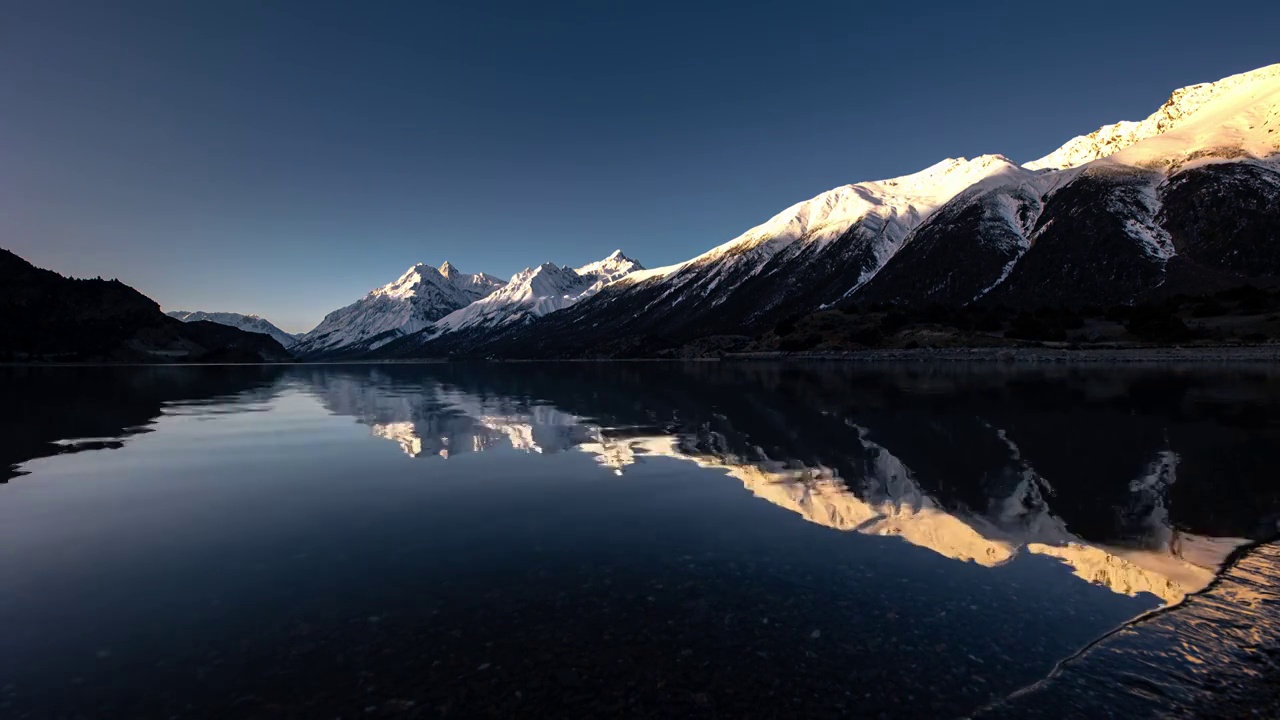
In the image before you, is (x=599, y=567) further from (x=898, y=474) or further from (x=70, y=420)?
(x=70, y=420)

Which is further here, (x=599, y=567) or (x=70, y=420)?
(x=70, y=420)

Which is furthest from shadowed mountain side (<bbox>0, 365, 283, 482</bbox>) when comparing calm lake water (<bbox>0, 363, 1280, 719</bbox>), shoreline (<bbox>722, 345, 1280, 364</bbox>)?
shoreline (<bbox>722, 345, 1280, 364</bbox>)

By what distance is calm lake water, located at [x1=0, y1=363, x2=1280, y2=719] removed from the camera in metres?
9.45

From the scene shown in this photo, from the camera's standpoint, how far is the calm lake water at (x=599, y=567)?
31.0ft

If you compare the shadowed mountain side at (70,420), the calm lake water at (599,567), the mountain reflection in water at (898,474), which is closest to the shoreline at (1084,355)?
the mountain reflection in water at (898,474)

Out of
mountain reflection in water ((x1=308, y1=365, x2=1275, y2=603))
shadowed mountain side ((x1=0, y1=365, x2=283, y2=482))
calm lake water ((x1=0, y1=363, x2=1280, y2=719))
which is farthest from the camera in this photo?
shadowed mountain side ((x1=0, y1=365, x2=283, y2=482))

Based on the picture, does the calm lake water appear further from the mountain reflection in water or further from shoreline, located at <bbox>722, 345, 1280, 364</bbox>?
shoreline, located at <bbox>722, 345, 1280, 364</bbox>

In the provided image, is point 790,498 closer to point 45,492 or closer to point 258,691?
point 258,691

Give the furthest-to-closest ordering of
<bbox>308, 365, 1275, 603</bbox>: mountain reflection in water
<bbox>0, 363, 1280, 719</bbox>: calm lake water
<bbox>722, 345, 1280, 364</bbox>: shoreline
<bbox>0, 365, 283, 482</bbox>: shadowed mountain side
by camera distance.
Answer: <bbox>722, 345, 1280, 364</bbox>: shoreline
<bbox>0, 365, 283, 482</bbox>: shadowed mountain side
<bbox>308, 365, 1275, 603</bbox>: mountain reflection in water
<bbox>0, 363, 1280, 719</bbox>: calm lake water

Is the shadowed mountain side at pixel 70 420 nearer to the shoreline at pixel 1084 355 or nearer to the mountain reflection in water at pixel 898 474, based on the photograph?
the mountain reflection in water at pixel 898 474

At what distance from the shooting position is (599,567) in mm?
14461

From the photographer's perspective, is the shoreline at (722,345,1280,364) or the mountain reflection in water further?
the shoreline at (722,345,1280,364)

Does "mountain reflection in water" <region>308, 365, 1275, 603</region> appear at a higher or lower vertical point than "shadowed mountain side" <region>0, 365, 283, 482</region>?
lower

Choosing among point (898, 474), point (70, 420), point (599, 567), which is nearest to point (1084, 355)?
point (898, 474)
